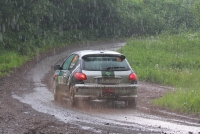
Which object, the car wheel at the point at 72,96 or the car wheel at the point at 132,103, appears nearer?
the car wheel at the point at 72,96

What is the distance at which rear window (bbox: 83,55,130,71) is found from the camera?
12.3 metres

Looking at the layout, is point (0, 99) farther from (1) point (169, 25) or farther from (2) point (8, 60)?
(1) point (169, 25)

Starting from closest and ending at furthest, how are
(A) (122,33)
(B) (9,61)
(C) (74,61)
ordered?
(C) (74,61)
(B) (9,61)
(A) (122,33)

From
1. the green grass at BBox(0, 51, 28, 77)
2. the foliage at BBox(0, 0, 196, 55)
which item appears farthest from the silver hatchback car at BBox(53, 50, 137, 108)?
the foliage at BBox(0, 0, 196, 55)

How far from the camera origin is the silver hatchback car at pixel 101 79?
12102 millimetres

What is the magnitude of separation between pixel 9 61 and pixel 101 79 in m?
17.2

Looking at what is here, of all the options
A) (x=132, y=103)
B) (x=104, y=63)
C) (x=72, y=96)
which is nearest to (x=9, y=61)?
(x=72, y=96)

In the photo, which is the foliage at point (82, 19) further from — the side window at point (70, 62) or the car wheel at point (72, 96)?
the car wheel at point (72, 96)

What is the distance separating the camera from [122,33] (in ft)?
175

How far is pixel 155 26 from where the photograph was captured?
60.2 m

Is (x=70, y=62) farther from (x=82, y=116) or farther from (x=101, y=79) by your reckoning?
(x=82, y=116)

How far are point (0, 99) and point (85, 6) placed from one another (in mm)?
34178

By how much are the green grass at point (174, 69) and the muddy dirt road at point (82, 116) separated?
2.06 ft

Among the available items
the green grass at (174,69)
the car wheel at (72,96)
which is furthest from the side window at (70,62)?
the green grass at (174,69)
